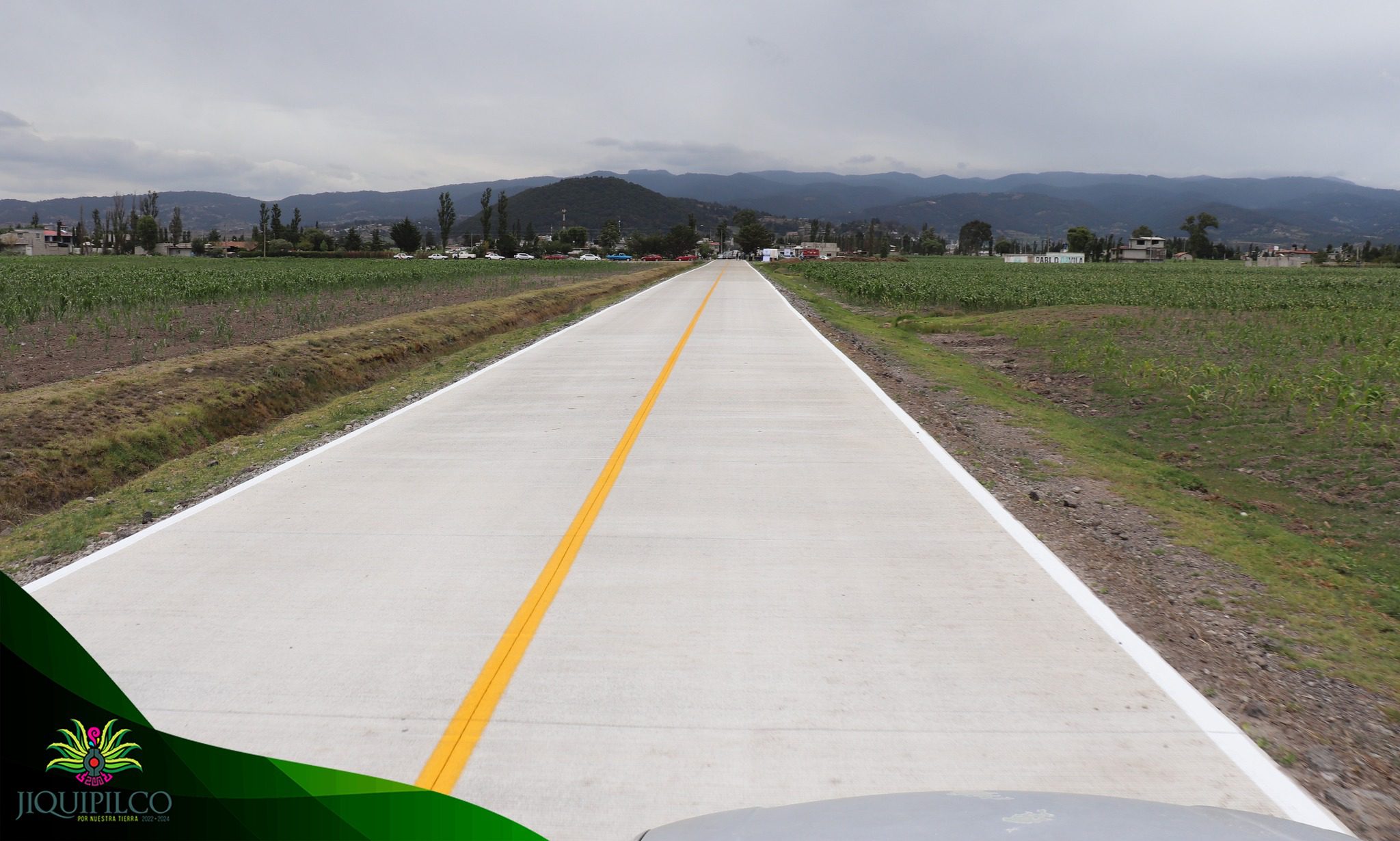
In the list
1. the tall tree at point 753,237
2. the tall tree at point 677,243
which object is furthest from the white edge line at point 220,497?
the tall tree at point 753,237

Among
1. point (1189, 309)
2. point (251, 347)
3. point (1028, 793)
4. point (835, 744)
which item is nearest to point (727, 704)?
point (835, 744)

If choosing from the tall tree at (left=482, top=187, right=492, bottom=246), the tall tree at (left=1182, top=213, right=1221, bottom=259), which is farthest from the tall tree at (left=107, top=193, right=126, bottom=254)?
the tall tree at (left=1182, top=213, right=1221, bottom=259)

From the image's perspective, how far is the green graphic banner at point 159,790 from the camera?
345 centimetres

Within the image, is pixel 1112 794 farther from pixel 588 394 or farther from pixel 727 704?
pixel 588 394

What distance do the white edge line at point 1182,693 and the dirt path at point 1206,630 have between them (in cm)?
8

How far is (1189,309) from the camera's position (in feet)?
95.0

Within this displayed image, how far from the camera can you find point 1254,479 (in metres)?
11.5

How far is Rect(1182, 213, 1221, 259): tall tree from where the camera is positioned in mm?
164250

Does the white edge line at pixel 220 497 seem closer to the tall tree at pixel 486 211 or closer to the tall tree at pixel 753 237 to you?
the tall tree at pixel 486 211

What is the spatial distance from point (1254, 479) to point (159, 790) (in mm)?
11613

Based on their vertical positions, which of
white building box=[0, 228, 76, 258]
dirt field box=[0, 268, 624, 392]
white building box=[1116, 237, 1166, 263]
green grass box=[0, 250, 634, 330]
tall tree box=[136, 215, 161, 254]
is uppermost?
white building box=[1116, 237, 1166, 263]

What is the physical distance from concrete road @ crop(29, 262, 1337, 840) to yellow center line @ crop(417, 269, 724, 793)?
2 centimetres

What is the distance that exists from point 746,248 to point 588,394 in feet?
607

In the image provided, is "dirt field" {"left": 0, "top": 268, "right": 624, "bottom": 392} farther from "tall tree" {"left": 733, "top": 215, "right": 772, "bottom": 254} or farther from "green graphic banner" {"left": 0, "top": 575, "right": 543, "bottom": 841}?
"tall tree" {"left": 733, "top": 215, "right": 772, "bottom": 254}
